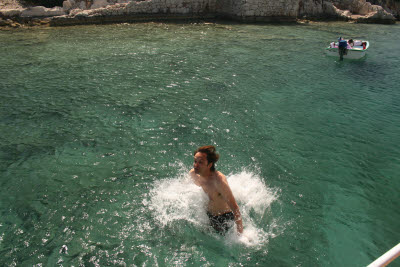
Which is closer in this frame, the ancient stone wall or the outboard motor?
the outboard motor

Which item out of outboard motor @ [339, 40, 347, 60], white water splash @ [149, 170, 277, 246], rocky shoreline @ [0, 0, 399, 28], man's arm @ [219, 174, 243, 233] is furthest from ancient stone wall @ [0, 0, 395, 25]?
man's arm @ [219, 174, 243, 233]

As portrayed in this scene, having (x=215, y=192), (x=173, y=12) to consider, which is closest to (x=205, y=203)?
(x=215, y=192)

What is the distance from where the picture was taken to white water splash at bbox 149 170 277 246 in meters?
5.00

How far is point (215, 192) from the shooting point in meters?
4.69

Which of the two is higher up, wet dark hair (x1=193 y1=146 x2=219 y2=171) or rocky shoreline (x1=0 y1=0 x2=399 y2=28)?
rocky shoreline (x1=0 y1=0 x2=399 y2=28)

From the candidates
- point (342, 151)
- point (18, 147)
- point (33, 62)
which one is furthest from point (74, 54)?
point (342, 151)

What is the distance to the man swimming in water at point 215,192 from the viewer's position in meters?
4.46

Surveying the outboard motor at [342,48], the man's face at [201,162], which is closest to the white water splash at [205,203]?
the man's face at [201,162]

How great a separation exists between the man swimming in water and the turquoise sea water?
281 millimetres

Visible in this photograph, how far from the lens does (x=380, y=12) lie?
33.1 m

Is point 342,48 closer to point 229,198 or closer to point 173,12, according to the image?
point 229,198

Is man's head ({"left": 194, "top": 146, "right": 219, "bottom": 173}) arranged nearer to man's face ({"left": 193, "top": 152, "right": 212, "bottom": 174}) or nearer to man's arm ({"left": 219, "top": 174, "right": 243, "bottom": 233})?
man's face ({"left": 193, "top": 152, "right": 212, "bottom": 174})

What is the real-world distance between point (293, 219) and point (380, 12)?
124 ft

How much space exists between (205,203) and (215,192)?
0.42 m
